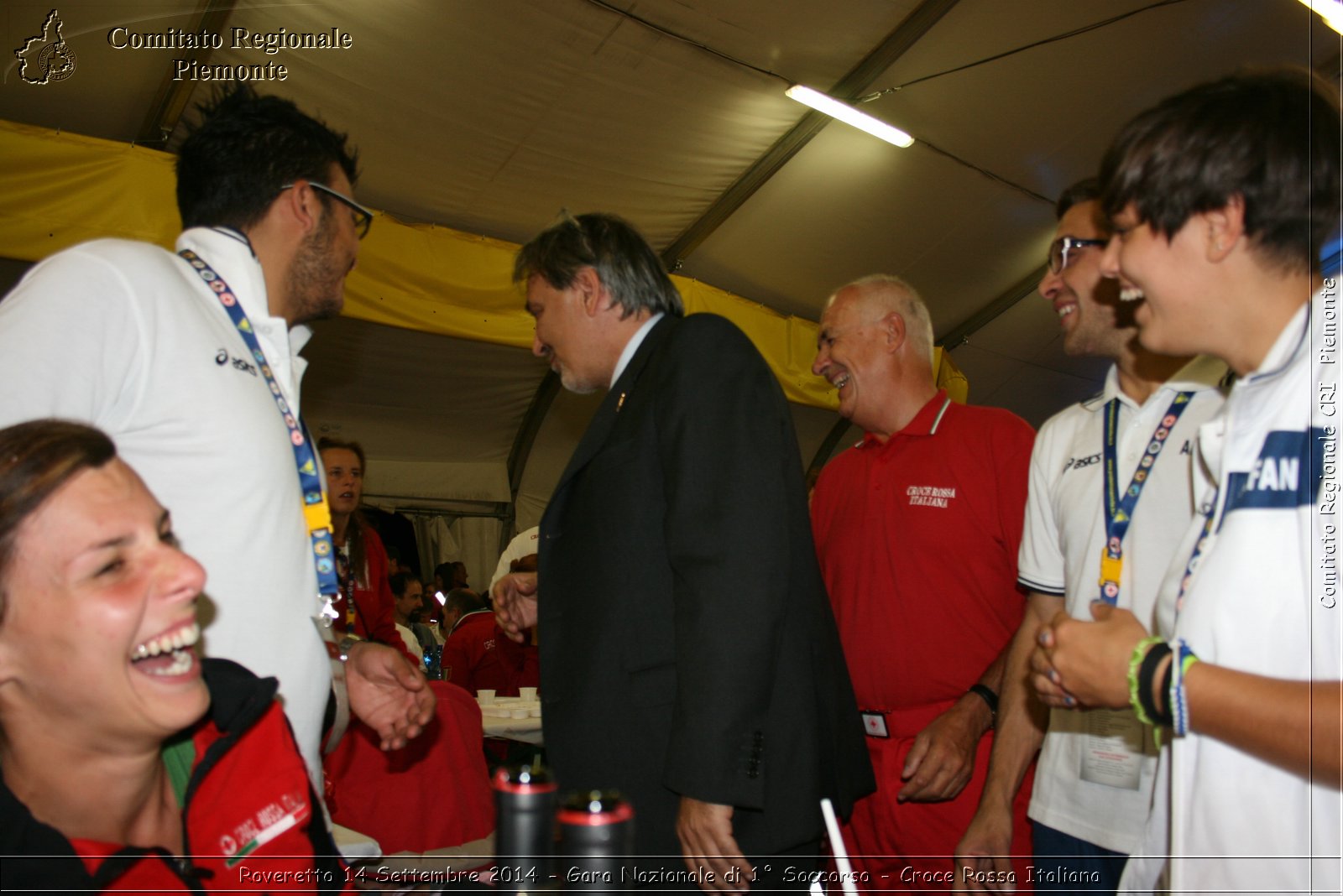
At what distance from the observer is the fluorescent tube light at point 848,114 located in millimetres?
7353

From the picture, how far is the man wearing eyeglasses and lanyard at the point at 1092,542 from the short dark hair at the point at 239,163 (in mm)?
1908

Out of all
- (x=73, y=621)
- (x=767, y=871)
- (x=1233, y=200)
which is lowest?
(x=767, y=871)

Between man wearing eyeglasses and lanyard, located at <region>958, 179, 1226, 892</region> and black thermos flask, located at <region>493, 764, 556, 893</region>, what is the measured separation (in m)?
1.52

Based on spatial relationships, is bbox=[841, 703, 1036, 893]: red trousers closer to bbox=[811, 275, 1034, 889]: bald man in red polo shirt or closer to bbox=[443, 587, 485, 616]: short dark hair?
bbox=[811, 275, 1034, 889]: bald man in red polo shirt

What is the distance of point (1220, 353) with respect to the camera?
1.37m

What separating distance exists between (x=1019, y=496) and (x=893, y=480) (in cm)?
39

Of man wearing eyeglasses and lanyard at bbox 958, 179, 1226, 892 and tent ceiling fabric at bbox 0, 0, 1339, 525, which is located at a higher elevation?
tent ceiling fabric at bbox 0, 0, 1339, 525

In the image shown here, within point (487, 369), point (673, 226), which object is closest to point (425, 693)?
point (673, 226)

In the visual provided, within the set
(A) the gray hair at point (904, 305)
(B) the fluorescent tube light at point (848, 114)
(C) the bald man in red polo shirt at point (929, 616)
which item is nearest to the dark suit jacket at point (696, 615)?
(C) the bald man in red polo shirt at point (929, 616)

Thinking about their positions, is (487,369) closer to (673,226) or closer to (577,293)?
(673,226)

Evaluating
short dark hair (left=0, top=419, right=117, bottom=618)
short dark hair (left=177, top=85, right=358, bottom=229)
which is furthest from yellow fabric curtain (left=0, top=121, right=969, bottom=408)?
short dark hair (left=0, top=419, right=117, bottom=618)

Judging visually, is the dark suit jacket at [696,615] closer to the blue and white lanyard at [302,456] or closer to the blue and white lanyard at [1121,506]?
the blue and white lanyard at [302,456]

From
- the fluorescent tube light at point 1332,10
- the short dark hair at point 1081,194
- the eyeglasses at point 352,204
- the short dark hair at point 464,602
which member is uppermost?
the fluorescent tube light at point 1332,10

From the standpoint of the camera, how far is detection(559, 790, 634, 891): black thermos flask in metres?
0.89
